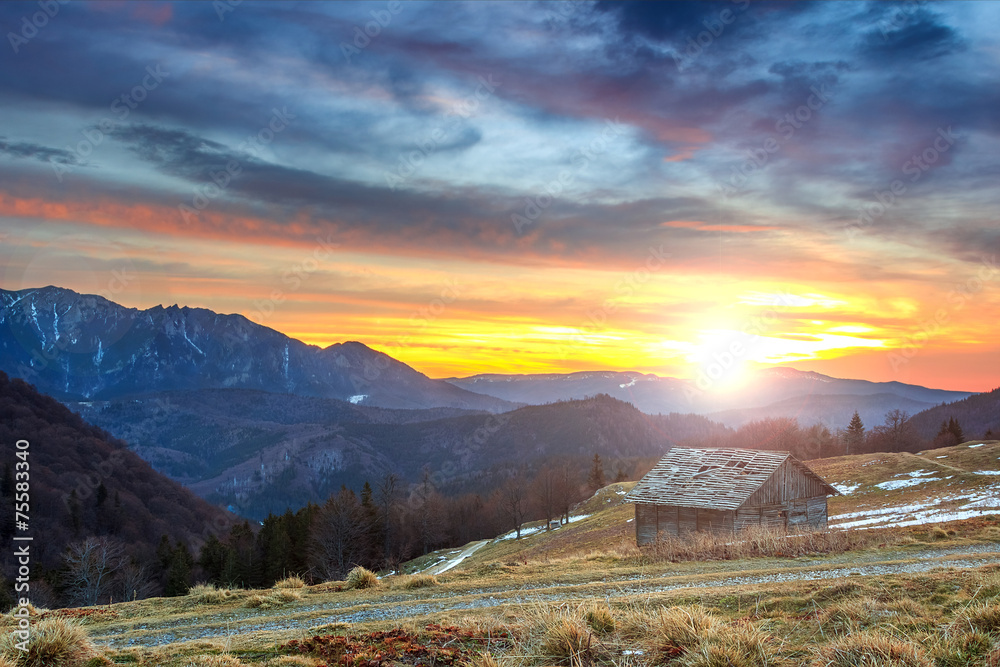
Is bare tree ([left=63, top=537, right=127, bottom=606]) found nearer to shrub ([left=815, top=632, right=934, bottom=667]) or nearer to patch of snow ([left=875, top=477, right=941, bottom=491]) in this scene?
shrub ([left=815, top=632, right=934, bottom=667])

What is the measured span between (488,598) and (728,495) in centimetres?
2612

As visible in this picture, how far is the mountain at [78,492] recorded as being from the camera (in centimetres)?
9806

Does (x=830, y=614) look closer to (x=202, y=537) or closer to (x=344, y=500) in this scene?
(x=344, y=500)

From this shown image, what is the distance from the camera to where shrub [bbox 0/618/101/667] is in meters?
6.72

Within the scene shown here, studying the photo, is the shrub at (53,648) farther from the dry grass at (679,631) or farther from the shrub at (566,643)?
the dry grass at (679,631)

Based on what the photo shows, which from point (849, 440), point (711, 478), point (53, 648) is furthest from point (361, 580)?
point (849, 440)

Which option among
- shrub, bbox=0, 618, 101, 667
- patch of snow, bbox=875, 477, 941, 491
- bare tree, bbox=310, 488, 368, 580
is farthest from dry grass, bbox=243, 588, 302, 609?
bare tree, bbox=310, 488, 368, 580

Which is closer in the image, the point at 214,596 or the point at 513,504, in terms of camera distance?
the point at 214,596

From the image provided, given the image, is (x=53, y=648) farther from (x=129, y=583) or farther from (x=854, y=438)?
(x=854, y=438)

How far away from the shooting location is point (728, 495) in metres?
36.0

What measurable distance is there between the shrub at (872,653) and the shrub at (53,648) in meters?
8.22

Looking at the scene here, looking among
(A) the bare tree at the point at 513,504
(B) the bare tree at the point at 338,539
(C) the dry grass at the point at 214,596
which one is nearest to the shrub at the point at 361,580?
(C) the dry grass at the point at 214,596

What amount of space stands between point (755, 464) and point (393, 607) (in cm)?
3160

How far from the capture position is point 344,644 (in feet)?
26.3
